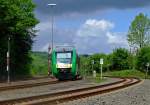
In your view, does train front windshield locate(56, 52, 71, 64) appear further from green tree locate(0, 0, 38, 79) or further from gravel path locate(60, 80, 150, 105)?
gravel path locate(60, 80, 150, 105)

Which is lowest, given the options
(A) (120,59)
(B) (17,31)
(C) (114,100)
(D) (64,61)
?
(C) (114,100)

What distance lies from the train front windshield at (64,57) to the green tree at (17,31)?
1492 cm

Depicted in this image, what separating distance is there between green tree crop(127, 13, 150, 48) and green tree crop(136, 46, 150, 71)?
27.3 feet

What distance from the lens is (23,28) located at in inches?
3201

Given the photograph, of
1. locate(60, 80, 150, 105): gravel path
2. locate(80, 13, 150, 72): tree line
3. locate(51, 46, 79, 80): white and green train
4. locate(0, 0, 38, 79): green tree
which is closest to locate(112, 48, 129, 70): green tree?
locate(80, 13, 150, 72): tree line

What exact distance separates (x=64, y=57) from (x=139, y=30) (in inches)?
3938

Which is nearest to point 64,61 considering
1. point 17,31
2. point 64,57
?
point 64,57

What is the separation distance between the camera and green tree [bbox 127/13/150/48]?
148500 mm

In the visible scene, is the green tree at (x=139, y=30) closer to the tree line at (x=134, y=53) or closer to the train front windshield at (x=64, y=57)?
the tree line at (x=134, y=53)

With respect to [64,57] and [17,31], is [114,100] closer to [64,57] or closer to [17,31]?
[64,57]

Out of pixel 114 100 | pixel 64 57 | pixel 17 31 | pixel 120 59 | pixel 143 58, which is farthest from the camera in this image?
pixel 120 59

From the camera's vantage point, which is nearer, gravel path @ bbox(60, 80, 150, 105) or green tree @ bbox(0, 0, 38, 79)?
gravel path @ bbox(60, 80, 150, 105)

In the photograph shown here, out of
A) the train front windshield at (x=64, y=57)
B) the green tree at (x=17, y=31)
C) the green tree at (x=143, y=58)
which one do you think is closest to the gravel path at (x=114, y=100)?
the train front windshield at (x=64, y=57)

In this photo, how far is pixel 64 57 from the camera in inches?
2158
